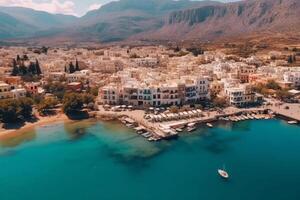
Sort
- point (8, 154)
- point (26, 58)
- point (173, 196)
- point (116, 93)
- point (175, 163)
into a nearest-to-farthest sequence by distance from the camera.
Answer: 1. point (173, 196)
2. point (175, 163)
3. point (8, 154)
4. point (116, 93)
5. point (26, 58)

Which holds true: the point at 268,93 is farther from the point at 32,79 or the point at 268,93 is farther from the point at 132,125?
the point at 32,79

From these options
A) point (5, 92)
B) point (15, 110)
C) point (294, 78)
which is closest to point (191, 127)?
point (15, 110)

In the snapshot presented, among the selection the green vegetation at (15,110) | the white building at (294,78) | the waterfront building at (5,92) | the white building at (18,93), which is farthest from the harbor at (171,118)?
the waterfront building at (5,92)

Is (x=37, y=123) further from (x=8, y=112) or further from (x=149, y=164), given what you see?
(x=149, y=164)

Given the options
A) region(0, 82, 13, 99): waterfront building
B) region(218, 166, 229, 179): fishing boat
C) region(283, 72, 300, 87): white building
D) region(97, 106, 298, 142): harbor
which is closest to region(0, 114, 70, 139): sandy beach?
region(97, 106, 298, 142): harbor

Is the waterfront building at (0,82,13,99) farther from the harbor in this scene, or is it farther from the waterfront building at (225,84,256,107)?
the waterfront building at (225,84,256,107)

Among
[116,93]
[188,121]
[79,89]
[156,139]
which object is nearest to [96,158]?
[156,139]
